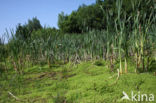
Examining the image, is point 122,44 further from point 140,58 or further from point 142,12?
point 142,12

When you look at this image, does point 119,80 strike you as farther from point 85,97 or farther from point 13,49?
point 13,49

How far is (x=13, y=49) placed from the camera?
191cm

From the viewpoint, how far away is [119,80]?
1.12 m

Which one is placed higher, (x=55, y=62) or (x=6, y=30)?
(x=6, y=30)

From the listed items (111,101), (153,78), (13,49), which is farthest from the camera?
(13,49)

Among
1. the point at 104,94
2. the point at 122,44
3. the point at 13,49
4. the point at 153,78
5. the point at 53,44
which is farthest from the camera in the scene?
the point at 53,44

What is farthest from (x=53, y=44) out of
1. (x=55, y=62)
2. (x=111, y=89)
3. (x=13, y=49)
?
(x=111, y=89)

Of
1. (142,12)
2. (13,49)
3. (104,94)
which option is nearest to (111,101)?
(104,94)

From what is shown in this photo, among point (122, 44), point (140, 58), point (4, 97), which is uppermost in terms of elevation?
point (122, 44)

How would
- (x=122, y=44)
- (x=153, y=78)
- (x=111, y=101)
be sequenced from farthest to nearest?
(x=122, y=44) → (x=153, y=78) → (x=111, y=101)

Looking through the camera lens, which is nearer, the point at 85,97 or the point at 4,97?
the point at 85,97

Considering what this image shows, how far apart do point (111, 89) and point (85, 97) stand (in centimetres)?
23

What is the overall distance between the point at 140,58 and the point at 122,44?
0.85ft

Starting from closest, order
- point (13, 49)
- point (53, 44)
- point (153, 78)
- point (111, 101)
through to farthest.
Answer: point (111, 101) → point (153, 78) → point (13, 49) → point (53, 44)
